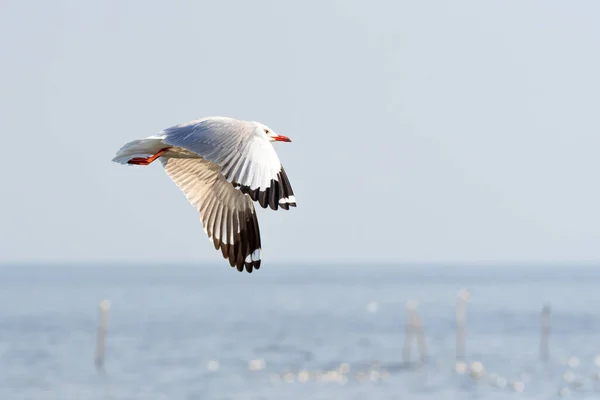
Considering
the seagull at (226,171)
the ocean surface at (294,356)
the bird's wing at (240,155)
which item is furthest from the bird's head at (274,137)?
the ocean surface at (294,356)

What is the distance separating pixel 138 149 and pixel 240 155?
4.49 ft

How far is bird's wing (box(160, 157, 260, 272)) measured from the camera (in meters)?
8.95

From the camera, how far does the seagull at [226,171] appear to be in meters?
7.36

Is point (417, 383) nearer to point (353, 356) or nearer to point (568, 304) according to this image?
Answer: point (353, 356)

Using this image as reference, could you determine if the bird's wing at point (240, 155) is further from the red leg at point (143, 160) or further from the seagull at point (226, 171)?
the red leg at point (143, 160)

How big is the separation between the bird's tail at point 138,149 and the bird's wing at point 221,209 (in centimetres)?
75

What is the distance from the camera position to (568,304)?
334ft

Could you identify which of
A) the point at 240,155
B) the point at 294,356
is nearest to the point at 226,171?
the point at 240,155

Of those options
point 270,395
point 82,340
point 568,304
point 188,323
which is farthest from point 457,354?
point 568,304

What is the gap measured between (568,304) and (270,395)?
69741 millimetres

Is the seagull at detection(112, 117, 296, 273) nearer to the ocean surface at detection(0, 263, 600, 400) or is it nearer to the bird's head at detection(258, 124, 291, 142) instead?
the bird's head at detection(258, 124, 291, 142)

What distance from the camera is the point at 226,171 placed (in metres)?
7.56

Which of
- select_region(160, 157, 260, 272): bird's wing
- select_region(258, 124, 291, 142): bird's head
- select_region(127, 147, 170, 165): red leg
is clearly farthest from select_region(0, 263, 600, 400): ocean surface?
select_region(127, 147, 170, 165): red leg

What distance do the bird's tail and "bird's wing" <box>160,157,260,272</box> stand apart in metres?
0.75
